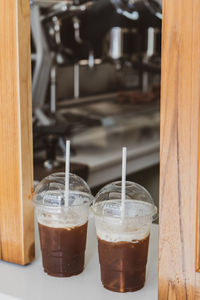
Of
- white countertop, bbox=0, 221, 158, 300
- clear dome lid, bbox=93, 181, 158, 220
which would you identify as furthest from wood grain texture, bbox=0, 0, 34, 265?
clear dome lid, bbox=93, 181, 158, 220

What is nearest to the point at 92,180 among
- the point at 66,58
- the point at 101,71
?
the point at 66,58

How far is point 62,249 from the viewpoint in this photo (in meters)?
1.09

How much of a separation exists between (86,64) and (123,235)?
400 cm

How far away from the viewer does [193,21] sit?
859mm

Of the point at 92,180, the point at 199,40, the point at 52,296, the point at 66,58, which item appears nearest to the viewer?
the point at 199,40

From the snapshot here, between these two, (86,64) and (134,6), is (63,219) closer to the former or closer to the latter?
(134,6)

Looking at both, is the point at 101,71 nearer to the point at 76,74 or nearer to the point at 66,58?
the point at 76,74

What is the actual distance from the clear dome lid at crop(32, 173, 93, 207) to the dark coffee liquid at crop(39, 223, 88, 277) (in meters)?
0.05

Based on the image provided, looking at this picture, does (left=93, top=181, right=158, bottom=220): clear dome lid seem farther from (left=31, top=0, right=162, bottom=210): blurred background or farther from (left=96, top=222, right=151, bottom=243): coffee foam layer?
(left=31, top=0, right=162, bottom=210): blurred background

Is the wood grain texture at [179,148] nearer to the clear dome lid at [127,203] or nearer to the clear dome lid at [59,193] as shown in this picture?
the clear dome lid at [127,203]

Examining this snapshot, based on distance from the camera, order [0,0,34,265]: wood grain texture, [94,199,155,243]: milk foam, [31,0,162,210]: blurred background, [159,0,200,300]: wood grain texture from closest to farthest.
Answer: [159,0,200,300]: wood grain texture
[94,199,155,243]: milk foam
[0,0,34,265]: wood grain texture
[31,0,162,210]: blurred background

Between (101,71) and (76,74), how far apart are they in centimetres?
36

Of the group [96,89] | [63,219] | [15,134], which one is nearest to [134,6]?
[96,89]

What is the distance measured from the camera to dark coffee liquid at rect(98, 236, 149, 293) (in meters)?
1.01
